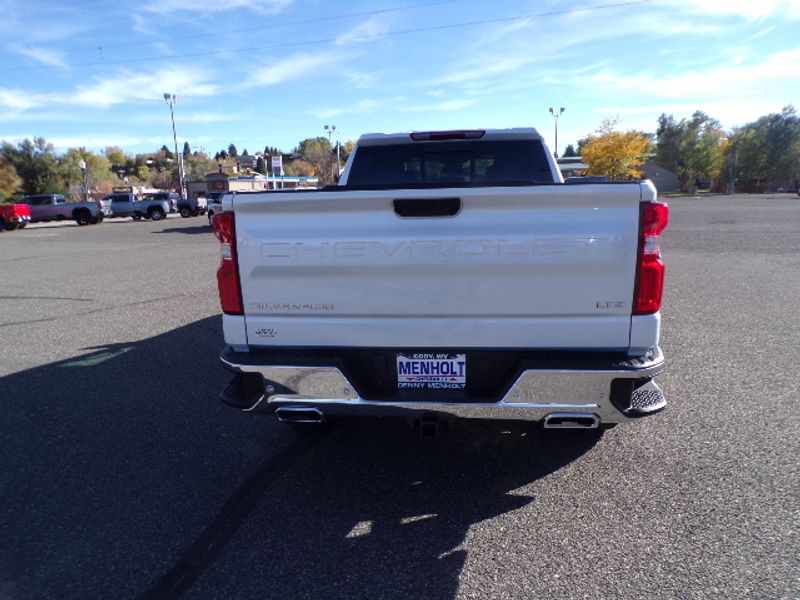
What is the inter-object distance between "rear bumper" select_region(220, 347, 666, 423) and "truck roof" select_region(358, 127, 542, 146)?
2.53 m

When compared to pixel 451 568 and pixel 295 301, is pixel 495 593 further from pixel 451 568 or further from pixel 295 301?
pixel 295 301

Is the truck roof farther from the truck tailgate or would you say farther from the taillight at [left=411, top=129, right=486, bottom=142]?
the truck tailgate

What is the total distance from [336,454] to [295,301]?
1.41 meters

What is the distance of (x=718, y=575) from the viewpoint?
8.11 ft

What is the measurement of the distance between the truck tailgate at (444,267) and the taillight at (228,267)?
0.04 metres

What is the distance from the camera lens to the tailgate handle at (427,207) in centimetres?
273

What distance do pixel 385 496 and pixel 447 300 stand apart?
1315 mm

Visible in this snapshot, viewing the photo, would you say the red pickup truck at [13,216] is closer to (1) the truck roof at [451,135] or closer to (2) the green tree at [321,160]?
(1) the truck roof at [451,135]

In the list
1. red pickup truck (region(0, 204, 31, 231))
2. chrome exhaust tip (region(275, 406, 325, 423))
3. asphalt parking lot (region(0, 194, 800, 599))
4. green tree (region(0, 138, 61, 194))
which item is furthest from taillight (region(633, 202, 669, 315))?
green tree (region(0, 138, 61, 194))

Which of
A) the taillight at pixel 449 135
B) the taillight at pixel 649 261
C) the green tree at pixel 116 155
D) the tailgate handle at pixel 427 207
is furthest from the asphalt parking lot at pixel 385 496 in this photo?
the green tree at pixel 116 155

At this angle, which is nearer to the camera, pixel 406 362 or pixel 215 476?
pixel 406 362

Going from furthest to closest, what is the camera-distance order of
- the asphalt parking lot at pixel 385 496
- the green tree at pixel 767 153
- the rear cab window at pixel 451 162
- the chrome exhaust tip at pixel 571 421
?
the green tree at pixel 767 153 < the rear cab window at pixel 451 162 < the chrome exhaust tip at pixel 571 421 < the asphalt parking lot at pixel 385 496

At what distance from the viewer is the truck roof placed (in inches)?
179

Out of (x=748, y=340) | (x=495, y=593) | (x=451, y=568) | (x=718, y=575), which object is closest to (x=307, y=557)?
(x=451, y=568)
